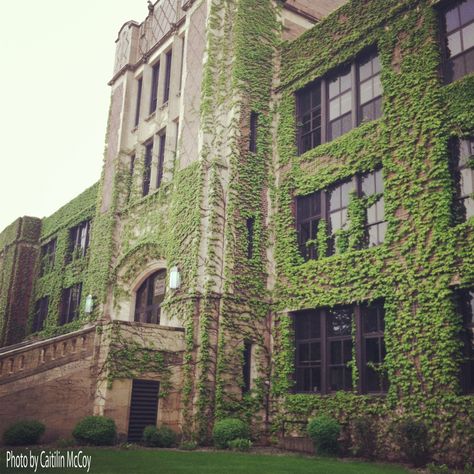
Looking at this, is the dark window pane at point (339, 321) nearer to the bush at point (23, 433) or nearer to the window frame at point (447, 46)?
the window frame at point (447, 46)

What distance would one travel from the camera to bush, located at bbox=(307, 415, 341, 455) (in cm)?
1325

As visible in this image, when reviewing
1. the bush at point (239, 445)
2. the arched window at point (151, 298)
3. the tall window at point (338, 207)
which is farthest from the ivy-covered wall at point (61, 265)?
the tall window at point (338, 207)

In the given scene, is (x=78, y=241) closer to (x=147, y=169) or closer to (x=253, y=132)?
(x=147, y=169)

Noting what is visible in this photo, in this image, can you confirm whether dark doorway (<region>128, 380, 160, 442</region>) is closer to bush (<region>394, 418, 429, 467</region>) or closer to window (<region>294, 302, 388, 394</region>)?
window (<region>294, 302, 388, 394</region>)

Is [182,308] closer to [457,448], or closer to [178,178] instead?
[178,178]

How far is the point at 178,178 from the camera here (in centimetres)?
1894

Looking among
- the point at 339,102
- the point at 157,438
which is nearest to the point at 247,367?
the point at 157,438

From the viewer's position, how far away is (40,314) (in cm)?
3100

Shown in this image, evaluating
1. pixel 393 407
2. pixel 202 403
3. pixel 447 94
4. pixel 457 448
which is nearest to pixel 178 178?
pixel 202 403

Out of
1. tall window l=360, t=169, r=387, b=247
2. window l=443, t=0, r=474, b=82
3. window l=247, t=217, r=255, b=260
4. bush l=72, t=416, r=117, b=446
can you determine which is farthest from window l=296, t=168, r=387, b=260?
bush l=72, t=416, r=117, b=446

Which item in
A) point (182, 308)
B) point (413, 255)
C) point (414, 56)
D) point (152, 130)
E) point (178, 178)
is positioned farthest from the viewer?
point (152, 130)

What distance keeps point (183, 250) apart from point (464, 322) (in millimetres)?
8674

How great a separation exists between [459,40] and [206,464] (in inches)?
465

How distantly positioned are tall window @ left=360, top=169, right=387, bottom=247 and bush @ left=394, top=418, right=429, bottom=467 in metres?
4.73
